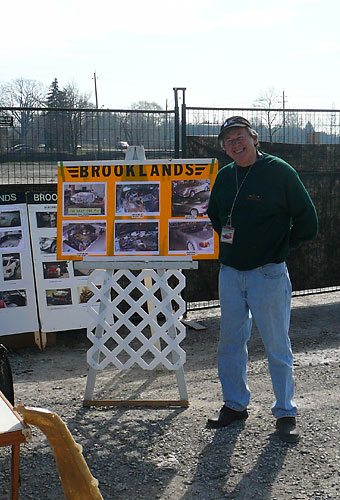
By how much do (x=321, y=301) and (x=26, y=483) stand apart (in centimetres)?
566

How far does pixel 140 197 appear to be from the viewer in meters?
5.11

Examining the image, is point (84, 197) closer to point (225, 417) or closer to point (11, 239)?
point (11, 239)

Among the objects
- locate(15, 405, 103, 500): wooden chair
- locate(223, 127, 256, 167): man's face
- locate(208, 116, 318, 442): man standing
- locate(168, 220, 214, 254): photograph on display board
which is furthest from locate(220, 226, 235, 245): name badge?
locate(15, 405, 103, 500): wooden chair

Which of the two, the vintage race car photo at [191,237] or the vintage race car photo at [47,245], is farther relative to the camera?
the vintage race car photo at [47,245]

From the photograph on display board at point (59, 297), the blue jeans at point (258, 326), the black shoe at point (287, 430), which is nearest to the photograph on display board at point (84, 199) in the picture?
the blue jeans at point (258, 326)

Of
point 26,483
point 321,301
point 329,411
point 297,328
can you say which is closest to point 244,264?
point 329,411

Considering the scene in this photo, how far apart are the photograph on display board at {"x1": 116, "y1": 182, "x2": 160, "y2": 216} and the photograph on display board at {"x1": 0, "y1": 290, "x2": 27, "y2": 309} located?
2035mm

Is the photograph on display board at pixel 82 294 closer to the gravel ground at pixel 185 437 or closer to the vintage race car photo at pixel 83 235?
the gravel ground at pixel 185 437

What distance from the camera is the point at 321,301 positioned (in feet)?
28.6

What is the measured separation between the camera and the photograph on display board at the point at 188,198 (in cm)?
510

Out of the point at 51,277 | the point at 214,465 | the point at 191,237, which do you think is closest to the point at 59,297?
the point at 51,277

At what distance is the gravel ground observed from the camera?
3.79 m

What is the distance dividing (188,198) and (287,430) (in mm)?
1857

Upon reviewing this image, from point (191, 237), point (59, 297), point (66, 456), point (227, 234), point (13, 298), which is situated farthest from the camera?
point (59, 297)
